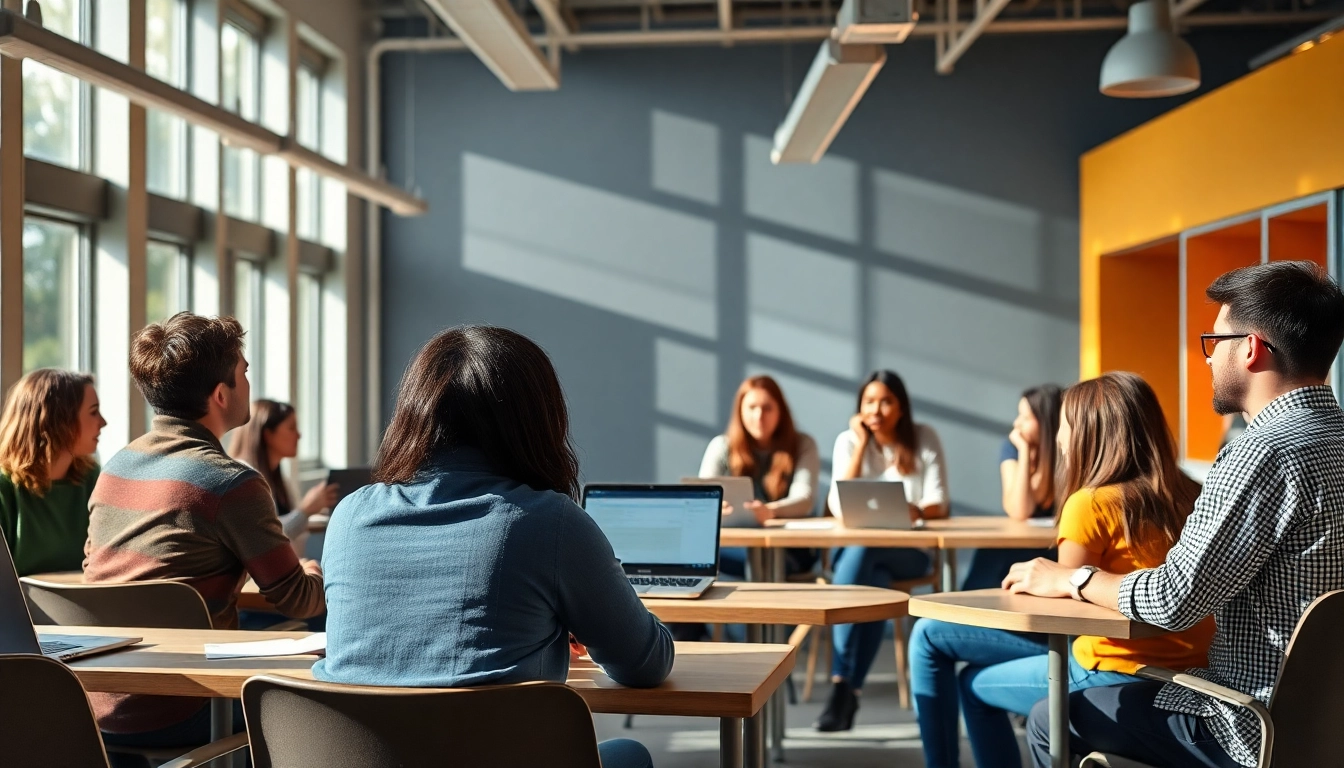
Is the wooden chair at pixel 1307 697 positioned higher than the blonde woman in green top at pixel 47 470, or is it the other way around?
the blonde woman in green top at pixel 47 470

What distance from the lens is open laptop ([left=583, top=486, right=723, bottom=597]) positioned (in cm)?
320

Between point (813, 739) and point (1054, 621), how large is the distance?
216cm

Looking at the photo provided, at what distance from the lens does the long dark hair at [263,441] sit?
4645 mm

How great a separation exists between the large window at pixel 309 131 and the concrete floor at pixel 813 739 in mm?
4394

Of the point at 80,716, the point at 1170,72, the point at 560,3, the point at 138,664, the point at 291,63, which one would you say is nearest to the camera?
the point at 80,716

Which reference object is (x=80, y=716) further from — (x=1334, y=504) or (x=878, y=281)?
(x=878, y=281)

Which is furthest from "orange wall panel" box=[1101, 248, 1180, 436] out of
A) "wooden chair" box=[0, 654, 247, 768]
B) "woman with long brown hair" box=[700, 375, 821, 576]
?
"wooden chair" box=[0, 654, 247, 768]

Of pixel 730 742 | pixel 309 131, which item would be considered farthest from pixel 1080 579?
pixel 309 131

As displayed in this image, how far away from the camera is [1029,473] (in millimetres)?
4754

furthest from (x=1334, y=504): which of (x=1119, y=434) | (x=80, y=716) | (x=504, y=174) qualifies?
(x=504, y=174)

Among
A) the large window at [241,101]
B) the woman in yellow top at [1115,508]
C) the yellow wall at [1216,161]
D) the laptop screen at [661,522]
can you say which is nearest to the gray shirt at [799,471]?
the laptop screen at [661,522]

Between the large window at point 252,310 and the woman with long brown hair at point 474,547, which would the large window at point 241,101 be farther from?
the woman with long brown hair at point 474,547

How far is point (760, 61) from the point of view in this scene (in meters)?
8.11

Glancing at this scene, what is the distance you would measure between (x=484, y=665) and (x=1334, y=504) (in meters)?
1.56
